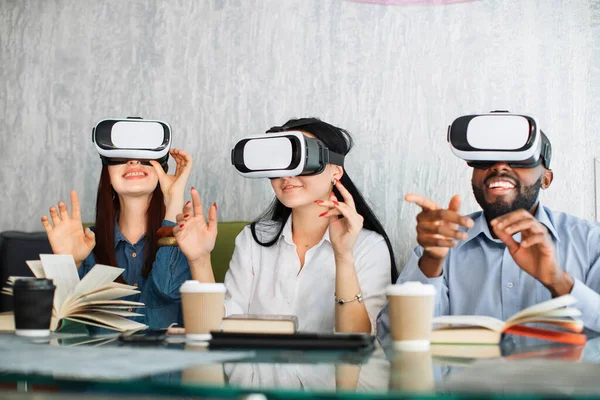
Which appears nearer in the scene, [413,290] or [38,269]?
[413,290]

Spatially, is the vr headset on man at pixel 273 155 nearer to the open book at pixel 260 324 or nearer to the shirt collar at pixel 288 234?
the shirt collar at pixel 288 234

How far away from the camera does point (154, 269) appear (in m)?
2.37

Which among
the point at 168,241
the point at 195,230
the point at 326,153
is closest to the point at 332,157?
the point at 326,153

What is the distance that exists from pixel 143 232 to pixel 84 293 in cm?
87

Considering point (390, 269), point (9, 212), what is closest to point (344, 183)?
point (390, 269)

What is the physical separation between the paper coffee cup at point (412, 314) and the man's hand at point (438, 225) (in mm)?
307

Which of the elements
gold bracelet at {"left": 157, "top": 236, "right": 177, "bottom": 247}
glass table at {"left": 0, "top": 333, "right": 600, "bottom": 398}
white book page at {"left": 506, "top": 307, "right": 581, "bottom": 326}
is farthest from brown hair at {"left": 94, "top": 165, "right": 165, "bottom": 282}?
white book page at {"left": 506, "top": 307, "right": 581, "bottom": 326}

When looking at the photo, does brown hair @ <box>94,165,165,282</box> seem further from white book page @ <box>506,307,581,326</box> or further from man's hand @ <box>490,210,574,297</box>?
white book page @ <box>506,307,581,326</box>

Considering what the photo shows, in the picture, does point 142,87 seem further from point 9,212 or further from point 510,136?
point 510,136

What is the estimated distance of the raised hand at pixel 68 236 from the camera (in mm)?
2197

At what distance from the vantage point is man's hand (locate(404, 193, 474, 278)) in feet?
5.25

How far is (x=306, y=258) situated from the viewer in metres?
2.40

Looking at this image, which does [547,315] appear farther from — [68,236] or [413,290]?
[68,236]

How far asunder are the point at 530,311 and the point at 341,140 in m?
1.23
